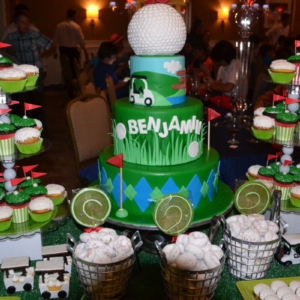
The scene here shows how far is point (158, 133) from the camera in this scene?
1.82m

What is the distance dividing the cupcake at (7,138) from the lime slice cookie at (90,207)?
362 mm

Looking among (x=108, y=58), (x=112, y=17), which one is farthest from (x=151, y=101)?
(x=112, y=17)

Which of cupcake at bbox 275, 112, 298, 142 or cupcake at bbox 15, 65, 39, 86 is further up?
cupcake at bbox 15, 65, 39, 86

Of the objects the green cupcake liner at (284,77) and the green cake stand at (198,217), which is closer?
the green cake stand at (198,217)

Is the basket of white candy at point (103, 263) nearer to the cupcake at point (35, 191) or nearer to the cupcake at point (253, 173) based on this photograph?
the cupcake at point (35, 191)

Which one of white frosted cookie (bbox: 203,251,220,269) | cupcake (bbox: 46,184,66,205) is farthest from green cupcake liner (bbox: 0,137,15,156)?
white frosted cookie (bbox: 203,251,220,269)

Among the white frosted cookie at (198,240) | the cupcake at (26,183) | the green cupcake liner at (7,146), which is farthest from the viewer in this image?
the cupcake at (26,183)

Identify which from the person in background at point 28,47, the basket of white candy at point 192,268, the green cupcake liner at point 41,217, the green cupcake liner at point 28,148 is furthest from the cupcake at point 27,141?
the person in background at point 28,47

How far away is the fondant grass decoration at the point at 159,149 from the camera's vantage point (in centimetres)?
184

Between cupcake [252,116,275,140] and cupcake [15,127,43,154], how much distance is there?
3.46ft

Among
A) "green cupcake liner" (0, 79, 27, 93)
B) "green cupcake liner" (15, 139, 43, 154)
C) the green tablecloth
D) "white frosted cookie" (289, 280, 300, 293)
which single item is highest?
"green cupcake liner" (0, 79, 27, 93)

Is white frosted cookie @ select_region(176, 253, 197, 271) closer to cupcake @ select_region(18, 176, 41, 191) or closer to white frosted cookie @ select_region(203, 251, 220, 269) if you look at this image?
white frosted cookie @ select_region(203, 251, 220, 269)

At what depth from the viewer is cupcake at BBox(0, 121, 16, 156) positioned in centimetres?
166

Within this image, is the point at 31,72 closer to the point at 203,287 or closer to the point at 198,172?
the point at 198,172
